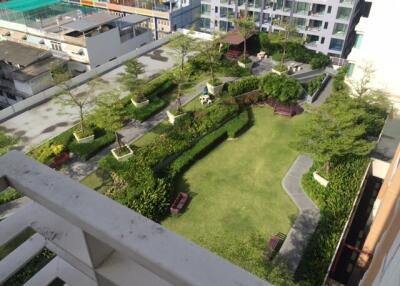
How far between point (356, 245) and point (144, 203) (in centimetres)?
1293

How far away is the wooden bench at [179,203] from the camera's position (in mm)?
20581

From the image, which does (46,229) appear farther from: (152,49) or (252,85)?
(152,49)

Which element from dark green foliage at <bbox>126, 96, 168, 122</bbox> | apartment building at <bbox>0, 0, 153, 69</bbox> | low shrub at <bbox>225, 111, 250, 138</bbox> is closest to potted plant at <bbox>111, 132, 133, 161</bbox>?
dark green foliage at <bbox>126, 96, 168, 122</bbox>

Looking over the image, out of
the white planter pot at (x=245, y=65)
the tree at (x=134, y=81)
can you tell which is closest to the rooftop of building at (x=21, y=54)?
the tree at (x=134, y=81)

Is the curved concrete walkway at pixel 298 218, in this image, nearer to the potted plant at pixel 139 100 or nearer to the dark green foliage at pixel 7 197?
the potted plant at pixel 139 100

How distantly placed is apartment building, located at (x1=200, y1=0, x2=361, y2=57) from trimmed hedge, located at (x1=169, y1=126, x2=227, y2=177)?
2701 cm

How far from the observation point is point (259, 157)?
82.2 feet

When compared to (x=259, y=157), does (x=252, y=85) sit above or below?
above

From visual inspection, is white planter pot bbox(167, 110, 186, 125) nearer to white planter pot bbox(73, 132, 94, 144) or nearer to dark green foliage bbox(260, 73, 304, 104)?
white planter pot bbox(73, 132, 94, 144)

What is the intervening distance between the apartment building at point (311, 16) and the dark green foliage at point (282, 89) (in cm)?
2048

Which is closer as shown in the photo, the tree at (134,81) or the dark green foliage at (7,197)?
the dark green foliage at (7,197)

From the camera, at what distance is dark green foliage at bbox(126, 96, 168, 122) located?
28.2m

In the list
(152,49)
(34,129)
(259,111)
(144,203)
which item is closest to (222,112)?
(259,111)

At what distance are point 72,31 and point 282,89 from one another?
2849 cm
